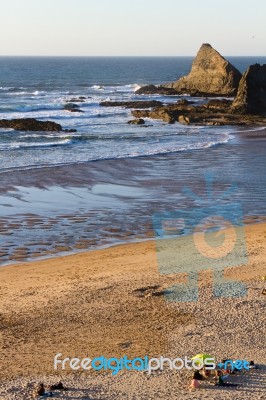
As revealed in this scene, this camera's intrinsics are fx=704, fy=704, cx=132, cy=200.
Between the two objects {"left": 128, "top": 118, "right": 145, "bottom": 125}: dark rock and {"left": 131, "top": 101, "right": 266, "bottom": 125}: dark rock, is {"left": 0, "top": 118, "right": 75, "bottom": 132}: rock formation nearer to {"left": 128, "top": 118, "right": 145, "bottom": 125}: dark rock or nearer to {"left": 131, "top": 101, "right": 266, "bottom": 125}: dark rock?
{"left": 128, "top": 118, "right": 145, "bottom": 125}: dark rock

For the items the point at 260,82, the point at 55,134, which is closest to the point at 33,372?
the point at 55,134

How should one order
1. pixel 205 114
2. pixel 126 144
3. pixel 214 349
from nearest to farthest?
pixel 214 349, pixel 126 144, pixel 205 114

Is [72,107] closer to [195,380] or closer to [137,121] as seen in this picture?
[137,121]

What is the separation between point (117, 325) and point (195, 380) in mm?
3066

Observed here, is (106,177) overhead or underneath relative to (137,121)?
underneath

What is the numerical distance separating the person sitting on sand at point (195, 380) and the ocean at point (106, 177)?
8.29m

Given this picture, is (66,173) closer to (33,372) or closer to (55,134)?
(55,134)

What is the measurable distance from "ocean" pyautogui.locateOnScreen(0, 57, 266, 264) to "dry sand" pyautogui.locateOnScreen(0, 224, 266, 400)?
2.38 metres

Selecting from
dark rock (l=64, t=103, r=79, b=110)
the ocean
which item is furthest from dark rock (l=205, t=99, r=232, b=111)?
dark rock (l=64, t=103, r=79, b=110)

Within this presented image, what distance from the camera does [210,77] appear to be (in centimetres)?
7669

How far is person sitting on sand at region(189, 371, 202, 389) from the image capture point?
1274 cm

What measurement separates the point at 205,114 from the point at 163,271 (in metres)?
37.5

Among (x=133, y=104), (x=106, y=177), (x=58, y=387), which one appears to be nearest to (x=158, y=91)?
(x=133, y=104)

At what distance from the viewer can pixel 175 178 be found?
101ft
